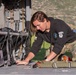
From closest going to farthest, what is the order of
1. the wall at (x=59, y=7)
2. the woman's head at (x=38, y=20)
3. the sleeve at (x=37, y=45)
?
the woman's head at (x=38, y=20) < the sleeve at (x=37, y=45) < the wall at (x=59, y=7)

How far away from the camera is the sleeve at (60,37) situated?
9.23 feet

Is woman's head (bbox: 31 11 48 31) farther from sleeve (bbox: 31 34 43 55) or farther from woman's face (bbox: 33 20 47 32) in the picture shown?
sleeve (bbox: 31 34 43 55)

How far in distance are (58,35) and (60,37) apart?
66mm

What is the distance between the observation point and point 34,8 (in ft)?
26.7

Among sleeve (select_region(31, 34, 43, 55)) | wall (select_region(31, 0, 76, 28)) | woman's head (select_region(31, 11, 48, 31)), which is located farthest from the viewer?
wall (select_region(31, 0, 76, 28))

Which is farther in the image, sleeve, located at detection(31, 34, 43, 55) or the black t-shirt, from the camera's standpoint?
sleeve, located at detection(31, 34, 43, 55)

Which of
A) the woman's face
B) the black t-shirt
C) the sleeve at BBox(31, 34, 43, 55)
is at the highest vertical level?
the woman's face

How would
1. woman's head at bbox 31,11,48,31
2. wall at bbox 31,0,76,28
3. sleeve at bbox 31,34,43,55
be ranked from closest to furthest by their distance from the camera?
woman's head at bbox 31,11,48,31, sleeve at bbox 31,34,43,55, wall at bbox 31,0,76,28

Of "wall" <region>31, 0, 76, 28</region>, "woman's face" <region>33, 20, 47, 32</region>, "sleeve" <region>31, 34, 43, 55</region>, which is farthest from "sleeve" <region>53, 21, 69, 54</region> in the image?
"wall" <region>31, 0, 76, 28</region>

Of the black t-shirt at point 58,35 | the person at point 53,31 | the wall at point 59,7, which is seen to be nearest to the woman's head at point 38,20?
the person at point 53,31

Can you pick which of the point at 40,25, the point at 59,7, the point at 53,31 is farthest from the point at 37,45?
the point at 59,7

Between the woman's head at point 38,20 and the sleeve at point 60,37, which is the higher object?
the woman's head at point 38,20

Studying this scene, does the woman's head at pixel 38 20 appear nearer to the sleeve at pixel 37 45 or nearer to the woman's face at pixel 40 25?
the woman's face at pixel 40 25

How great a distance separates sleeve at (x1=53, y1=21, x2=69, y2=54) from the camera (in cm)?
281
